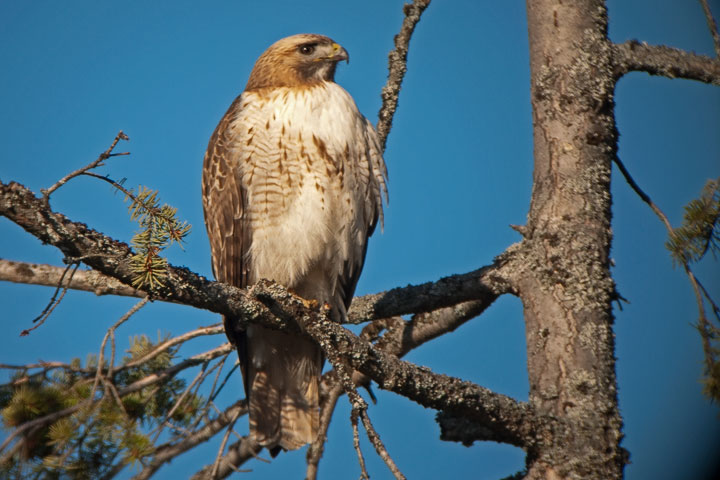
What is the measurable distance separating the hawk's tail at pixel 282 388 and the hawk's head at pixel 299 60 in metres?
1.63

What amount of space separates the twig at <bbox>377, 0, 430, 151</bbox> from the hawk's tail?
4.72 feet

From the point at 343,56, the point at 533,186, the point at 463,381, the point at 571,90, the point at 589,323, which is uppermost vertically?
the point at 343,56

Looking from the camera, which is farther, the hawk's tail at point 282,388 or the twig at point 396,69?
the twig at point 396,69

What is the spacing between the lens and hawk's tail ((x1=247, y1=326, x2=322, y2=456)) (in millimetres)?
4207

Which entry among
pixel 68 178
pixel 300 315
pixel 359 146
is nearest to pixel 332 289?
pixel 359 146

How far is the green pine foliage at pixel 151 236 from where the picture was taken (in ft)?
7.88

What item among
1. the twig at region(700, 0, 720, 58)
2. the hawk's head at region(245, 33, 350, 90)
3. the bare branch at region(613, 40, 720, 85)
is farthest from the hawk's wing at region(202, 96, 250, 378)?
the twig at region(700, 0, 720, 58)

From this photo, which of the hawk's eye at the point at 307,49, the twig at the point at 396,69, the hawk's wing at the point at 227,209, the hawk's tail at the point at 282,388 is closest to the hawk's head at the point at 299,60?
the hawk's eye at the point at 307,49

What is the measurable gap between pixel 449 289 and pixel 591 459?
111cm

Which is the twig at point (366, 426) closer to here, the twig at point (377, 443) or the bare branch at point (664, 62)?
the twig at point (377, 443)

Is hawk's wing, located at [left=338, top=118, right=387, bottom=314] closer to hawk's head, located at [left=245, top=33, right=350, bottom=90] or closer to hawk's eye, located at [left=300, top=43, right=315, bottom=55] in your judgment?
hawk's head, located at [left=245, top=33, right=350, bottom=90]

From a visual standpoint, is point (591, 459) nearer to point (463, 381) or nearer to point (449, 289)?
point (463, 381)

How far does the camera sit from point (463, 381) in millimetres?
2797

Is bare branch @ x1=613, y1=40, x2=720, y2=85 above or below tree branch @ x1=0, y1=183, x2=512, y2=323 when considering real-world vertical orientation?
above
